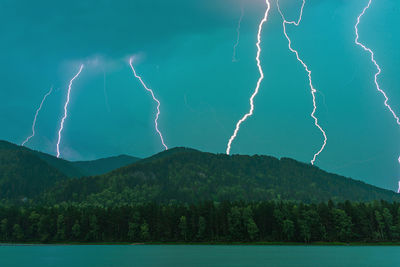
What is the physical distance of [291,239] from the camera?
10412cm

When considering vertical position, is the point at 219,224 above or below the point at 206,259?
above

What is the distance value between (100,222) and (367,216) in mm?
74120

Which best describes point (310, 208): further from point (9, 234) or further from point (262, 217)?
point (9, 234)

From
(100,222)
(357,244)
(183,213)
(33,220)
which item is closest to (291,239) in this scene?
(357,244)

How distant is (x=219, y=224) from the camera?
107062mm

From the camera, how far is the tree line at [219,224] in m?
101

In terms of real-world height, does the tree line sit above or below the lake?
above

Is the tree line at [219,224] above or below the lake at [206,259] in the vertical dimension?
above

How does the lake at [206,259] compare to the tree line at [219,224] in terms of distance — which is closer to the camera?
the lake at [206,259]

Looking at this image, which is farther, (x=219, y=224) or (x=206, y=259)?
(x=219, y=224)

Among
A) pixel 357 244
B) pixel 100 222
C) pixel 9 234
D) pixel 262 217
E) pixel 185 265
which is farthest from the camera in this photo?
pixel 9 234

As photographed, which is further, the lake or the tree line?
the tree line

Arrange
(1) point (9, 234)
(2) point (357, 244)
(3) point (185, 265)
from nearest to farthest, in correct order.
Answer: (3) point (185, 265) → (2) point (357, 244) → (1) point (9, 234)

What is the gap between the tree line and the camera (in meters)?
101
